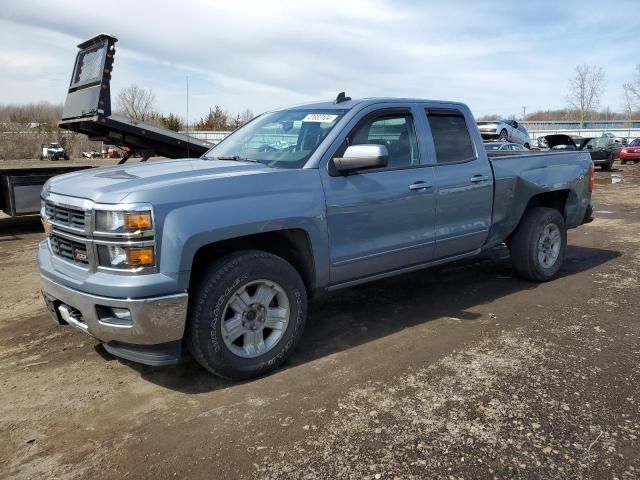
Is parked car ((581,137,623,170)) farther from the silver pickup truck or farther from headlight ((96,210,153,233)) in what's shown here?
headlight ((96,210,153,233))

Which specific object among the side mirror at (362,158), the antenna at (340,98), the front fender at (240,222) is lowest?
the front fender at (240,222)

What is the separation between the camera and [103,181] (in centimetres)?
354

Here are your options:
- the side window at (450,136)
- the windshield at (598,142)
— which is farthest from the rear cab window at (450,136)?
the windshield at (598,142)

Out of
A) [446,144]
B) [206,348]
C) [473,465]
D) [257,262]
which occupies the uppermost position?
[446,144]

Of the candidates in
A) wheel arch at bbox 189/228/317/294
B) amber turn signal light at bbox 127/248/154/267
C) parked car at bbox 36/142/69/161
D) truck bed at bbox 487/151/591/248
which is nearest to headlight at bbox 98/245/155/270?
amber turn signal light at bbox 127/248/154/267

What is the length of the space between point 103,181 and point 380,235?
2.12 metres

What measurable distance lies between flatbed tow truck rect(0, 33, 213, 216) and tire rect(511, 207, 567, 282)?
22.8ft

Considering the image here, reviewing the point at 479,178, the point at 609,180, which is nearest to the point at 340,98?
the point at 479,178

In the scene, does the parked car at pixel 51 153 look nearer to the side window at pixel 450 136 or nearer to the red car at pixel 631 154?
the red car at pixel 631 154

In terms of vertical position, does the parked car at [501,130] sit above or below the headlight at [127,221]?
above

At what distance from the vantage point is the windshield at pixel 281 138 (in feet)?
13.6

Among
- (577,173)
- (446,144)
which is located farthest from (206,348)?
(577,173)

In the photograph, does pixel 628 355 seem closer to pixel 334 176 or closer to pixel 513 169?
pixel 513 169

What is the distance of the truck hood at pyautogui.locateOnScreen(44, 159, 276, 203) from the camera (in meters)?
3.27
